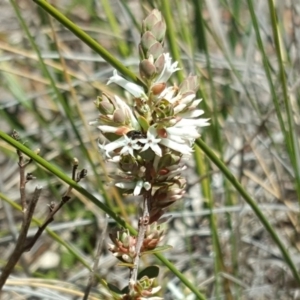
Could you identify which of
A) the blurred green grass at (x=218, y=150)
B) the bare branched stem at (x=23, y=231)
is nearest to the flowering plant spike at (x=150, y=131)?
the bare branched stem at (x=23, y=231)

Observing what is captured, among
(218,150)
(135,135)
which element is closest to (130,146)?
(135,135)

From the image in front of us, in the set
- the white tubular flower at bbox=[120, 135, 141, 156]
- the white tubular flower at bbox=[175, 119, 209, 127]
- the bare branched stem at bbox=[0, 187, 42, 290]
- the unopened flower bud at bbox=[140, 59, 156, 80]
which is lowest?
the bare branched stem at bbox=[0, 187, 42, 290]

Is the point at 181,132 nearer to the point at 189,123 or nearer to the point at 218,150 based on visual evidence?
the point at 189,123

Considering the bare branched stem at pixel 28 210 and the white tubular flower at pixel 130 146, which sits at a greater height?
the white tubular flower at pixel 130 146

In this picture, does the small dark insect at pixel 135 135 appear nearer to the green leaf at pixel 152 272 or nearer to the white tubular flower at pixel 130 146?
the white tubular flower at pixel 130 146

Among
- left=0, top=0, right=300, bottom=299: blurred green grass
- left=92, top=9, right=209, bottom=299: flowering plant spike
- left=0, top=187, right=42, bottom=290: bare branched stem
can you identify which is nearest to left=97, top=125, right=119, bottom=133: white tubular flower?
left=92, top=9, right=209, bottom=299: flowering plant spike

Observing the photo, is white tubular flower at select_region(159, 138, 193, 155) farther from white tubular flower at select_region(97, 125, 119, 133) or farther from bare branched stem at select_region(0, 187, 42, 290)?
bare branched stem at select_region(0, 187, 42, 290)

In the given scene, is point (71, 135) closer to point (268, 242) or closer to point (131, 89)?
point (268, 242)

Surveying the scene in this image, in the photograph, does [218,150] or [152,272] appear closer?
[152,272]
